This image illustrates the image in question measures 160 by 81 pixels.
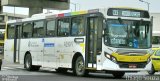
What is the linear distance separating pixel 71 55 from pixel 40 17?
4.67 m

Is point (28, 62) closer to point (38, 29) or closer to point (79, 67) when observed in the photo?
point (38, 29)

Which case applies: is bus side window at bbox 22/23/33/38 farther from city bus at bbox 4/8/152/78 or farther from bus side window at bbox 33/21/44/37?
city bus at bbox 4/8/152/78

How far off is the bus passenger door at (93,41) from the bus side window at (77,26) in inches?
23.2

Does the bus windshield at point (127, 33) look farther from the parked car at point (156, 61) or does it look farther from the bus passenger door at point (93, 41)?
the parked car at point (156, 61)

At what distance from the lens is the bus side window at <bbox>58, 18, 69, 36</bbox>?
77.2 feet

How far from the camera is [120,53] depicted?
20.7 m

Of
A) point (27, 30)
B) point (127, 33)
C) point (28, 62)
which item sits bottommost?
point (28, 62)

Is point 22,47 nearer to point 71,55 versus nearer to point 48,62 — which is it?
point 48,62

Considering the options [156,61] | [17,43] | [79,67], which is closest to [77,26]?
[79,67]

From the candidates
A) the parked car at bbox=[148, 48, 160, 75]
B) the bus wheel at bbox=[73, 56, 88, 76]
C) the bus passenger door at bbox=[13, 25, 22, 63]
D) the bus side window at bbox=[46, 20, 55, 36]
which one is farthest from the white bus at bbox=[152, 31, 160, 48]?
the bus wheel at bbox=[73, 56, 88, 76]

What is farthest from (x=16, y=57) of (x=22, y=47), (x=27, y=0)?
(x=27, y=0)

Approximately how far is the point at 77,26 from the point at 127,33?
2.80 meters

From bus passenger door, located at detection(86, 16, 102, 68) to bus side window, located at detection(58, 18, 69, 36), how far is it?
2.03 metres

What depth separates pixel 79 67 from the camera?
883 inches
